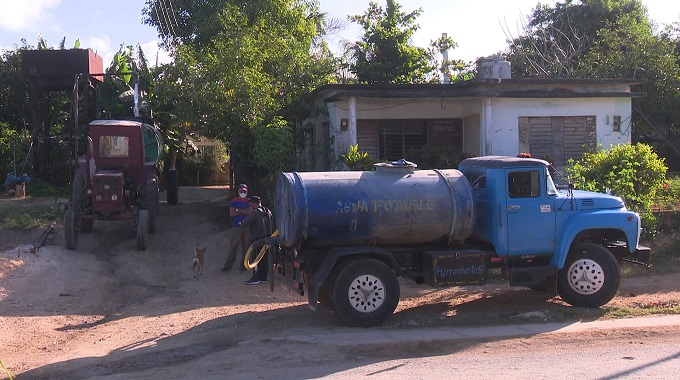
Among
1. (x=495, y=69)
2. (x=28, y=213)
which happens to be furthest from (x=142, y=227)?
(x=495, y=69)

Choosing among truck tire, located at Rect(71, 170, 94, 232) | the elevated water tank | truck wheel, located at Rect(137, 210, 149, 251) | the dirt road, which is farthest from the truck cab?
the elevated water tank

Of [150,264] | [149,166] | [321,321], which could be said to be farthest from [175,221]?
[321,321]

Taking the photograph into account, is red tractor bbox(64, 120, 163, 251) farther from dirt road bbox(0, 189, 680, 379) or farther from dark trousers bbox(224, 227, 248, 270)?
dark trousers bbox(224, 227, 248, 270)

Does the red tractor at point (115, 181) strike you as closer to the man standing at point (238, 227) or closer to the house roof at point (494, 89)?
the man standing at point (238, 227)

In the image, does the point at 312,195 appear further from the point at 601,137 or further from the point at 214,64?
the point at 601,137

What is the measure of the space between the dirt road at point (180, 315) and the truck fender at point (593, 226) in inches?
35.3

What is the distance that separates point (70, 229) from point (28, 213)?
11.8ft

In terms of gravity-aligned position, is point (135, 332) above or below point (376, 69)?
below

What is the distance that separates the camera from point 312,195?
386 inches

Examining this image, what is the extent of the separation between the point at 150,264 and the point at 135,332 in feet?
17.0

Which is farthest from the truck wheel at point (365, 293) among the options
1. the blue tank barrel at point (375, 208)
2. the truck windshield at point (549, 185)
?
the truck windshield at point (549, 185)

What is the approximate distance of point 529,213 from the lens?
34.6 feet

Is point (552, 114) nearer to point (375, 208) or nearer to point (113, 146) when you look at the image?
point (375, 208)

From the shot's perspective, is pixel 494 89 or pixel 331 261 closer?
pixel 331 261
